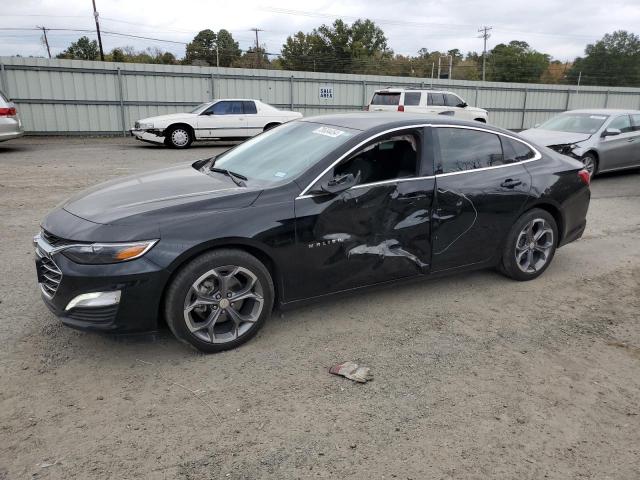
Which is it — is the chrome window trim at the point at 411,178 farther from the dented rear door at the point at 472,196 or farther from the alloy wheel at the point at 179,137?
the alloy wheel at the point at 179,137

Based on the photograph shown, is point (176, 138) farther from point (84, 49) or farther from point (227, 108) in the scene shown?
point (84, 49)

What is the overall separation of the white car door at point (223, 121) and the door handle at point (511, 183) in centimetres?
1266

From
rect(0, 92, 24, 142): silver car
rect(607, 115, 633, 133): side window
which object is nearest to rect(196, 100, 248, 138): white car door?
rect(0, 92, 24, 142): silver car

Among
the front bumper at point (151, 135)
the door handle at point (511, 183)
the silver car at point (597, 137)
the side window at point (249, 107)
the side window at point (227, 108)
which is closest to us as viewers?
the door handle at point (511, 183)

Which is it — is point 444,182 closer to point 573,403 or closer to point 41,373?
point 573,403

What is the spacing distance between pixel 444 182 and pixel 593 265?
2385mm

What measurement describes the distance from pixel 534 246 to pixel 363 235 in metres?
2.00

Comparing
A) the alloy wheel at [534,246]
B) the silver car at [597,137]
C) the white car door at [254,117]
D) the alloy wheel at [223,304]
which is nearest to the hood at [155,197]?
the alloy wheel at [223,304]

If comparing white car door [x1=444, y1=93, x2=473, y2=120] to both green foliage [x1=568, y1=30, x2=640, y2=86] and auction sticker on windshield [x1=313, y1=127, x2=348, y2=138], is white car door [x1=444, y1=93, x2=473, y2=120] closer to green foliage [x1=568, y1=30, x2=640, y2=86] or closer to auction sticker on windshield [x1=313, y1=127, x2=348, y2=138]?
auction sticker on windshield [x1=313, y1=127, x2=348, y2=138]

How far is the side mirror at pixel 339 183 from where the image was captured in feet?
12.2

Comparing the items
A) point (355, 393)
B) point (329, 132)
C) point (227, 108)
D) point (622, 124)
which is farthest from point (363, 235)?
point (227, 108)

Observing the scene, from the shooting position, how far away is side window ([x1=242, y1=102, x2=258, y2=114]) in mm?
16422

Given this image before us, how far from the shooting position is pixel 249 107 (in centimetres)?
1652

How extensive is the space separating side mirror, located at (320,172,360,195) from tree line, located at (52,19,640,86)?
66460mm
